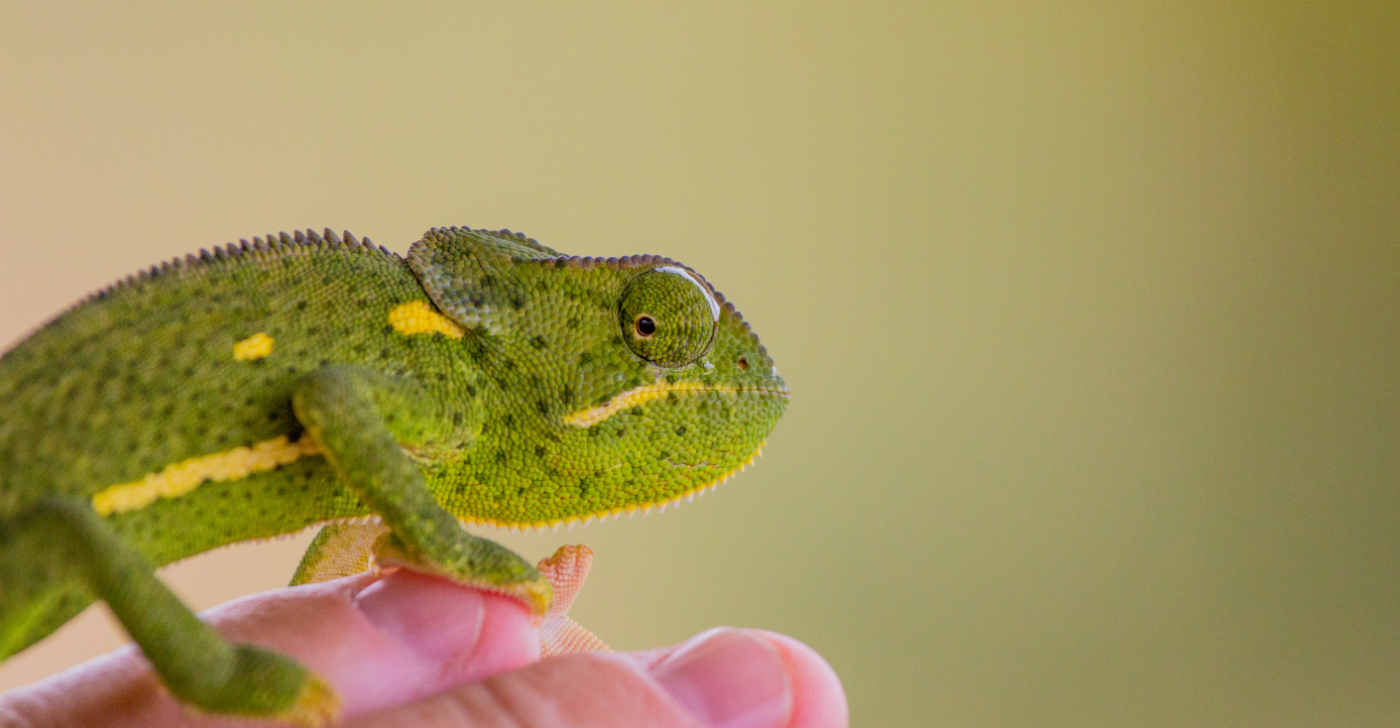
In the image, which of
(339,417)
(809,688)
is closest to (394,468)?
(339,417)

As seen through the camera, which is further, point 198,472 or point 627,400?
point 627,400

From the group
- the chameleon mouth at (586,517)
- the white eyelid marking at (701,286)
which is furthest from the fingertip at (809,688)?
the white eyelid marking at (701,286)

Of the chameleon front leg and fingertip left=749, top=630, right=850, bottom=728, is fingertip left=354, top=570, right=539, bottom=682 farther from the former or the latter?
fingertip left=749, top=630, right=850, bottom=728

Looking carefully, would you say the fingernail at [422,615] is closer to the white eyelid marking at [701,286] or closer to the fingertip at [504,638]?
the fingertip at [504,638]

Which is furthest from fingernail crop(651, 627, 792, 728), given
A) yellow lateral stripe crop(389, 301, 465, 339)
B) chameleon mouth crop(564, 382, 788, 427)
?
yellow lateral stripe crop(389, 301, 465, 339)

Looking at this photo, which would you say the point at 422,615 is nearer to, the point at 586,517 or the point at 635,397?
the point at 586,517

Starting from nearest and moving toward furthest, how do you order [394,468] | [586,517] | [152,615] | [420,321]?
[152,615] < [394,468] < [420,321] < [586,517]

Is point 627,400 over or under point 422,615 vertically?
over

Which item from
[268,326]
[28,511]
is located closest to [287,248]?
[268,326]
